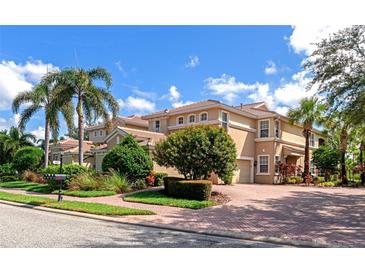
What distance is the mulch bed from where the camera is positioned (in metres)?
16.0

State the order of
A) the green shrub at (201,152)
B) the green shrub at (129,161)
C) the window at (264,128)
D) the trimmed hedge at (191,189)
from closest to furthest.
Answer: the trimmed hedge at (191,189) → the green shrub at (201,152) → the green shrub at (129,161) → the window at (264,128)

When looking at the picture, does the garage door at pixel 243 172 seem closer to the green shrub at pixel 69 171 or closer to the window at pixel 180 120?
the window at pixel 180 120

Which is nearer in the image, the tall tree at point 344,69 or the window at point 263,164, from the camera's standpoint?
the tall tree at point 344,69

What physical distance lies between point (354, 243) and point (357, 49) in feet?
27.7

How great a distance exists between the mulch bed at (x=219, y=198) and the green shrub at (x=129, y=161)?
5.29m

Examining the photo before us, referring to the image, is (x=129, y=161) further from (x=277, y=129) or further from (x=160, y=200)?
(x=277, y=129)

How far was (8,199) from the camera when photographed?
17.1 metres

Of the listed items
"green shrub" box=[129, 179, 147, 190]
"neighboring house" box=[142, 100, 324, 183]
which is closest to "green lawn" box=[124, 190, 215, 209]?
"green shrub" box=[129, 179, 147, 190]

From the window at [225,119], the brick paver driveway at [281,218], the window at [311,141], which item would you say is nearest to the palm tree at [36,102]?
the window at [225,119]

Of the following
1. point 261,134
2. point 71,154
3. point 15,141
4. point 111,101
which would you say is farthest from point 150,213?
point 15,141

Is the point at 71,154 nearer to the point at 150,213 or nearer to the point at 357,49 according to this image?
the point at 150,213

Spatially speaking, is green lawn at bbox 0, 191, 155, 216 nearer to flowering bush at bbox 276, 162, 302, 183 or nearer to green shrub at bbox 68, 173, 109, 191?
green shrub at bbox 68, 173, 109, 191

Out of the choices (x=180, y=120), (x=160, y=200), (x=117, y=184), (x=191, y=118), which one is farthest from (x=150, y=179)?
(x=180, y=120)

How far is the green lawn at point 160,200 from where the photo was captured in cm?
1448
